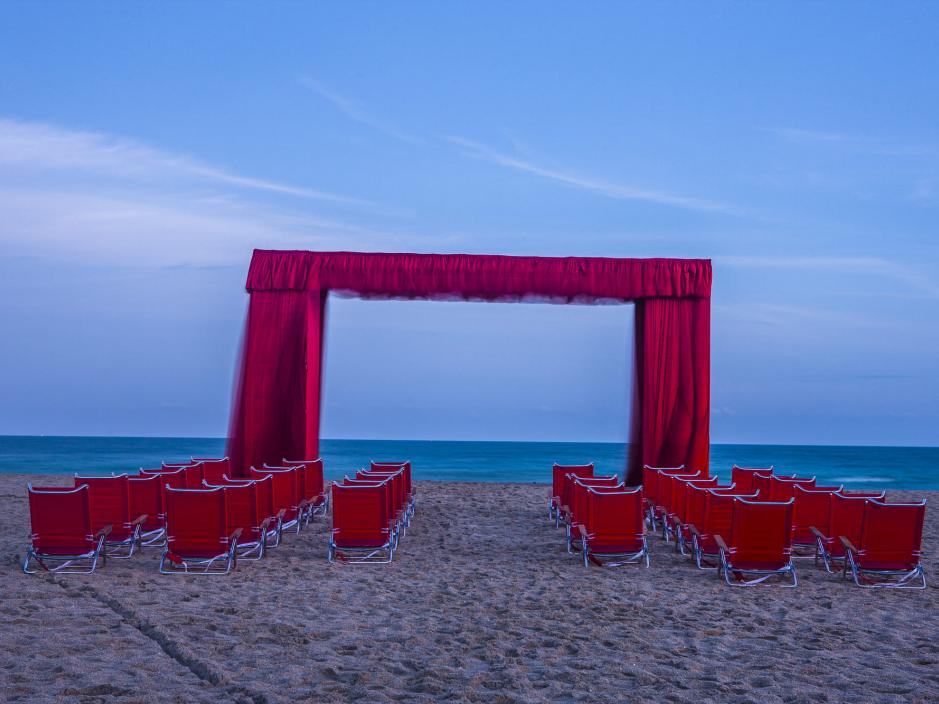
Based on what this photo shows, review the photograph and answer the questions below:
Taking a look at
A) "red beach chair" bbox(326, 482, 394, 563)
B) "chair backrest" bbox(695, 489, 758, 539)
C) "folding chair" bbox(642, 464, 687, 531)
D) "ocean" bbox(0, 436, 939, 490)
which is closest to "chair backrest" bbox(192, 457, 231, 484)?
"red beach chair" bbox(326, 482, 394, 563)

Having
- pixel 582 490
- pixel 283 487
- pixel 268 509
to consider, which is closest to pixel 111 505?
pixel 268 509

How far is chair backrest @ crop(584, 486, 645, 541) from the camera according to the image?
24.1 feet

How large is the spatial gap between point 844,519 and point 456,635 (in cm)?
386

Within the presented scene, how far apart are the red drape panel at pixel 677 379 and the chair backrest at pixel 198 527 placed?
22.7 feet

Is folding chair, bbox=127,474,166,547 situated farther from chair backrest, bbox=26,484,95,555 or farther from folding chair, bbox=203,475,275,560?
chair backrest, bbox=26,484,95,555

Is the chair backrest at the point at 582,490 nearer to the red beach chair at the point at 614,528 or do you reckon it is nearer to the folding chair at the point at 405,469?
the red beach chair at the point at 614,528

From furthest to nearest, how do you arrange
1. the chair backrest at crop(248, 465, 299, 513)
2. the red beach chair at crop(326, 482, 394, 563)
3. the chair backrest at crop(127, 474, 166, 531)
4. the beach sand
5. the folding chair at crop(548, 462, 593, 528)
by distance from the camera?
the folding chair at crop(548, 462, 593, 528)
the chair backrest at crop(248, 465, 299, 513)
the chair backrest at crop(127, 474, 166, 531)
the red beach chair at crop(326, 482, 394, 563)
the beach sand

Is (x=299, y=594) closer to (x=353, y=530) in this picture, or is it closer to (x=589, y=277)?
(x=353, y=530)

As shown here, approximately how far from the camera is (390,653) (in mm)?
4707

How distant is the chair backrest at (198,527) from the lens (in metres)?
6.86

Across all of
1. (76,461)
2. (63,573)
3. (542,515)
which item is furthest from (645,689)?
(76,461)

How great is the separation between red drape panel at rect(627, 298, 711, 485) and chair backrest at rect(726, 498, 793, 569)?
5416 mm

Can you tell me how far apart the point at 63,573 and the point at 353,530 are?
7.57 ft

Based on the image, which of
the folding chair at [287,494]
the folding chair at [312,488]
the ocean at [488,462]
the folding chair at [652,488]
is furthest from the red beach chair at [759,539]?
the ocean at [488,462]
